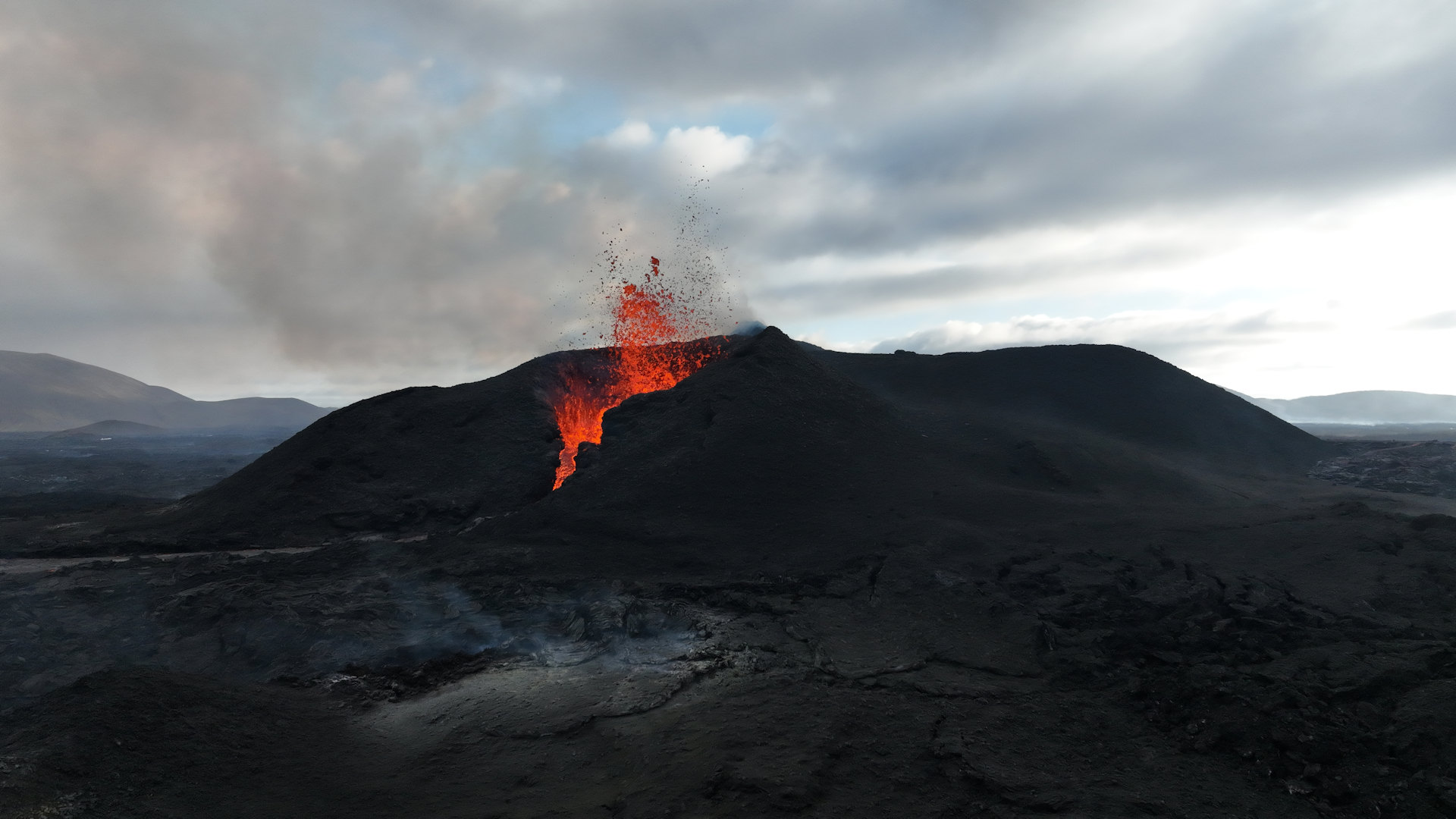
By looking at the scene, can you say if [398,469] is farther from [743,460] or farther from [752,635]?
[752,635]

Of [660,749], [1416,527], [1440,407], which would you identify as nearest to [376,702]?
[660,749]

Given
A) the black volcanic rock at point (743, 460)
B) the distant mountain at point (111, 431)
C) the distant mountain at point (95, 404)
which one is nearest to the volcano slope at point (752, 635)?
the black volcanic rock at point (743, 460)

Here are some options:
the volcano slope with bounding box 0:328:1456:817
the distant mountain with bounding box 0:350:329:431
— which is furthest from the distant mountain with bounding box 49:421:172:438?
the volcano slope with bounding box 0:328:1456:817

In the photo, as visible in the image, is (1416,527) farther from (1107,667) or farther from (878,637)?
(878,637)

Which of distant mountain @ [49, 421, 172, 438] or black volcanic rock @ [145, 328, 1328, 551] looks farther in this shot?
distant mountain @ [49, 421, 172, 438]

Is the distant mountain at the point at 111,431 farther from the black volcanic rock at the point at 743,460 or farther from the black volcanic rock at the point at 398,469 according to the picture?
the black volcanic rock at the point at 743,460

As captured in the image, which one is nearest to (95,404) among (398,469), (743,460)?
(398,469)

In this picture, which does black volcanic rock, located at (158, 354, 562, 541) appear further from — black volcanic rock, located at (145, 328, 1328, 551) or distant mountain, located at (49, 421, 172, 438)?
distant mountain, located at (49, 421, 172, 438)
